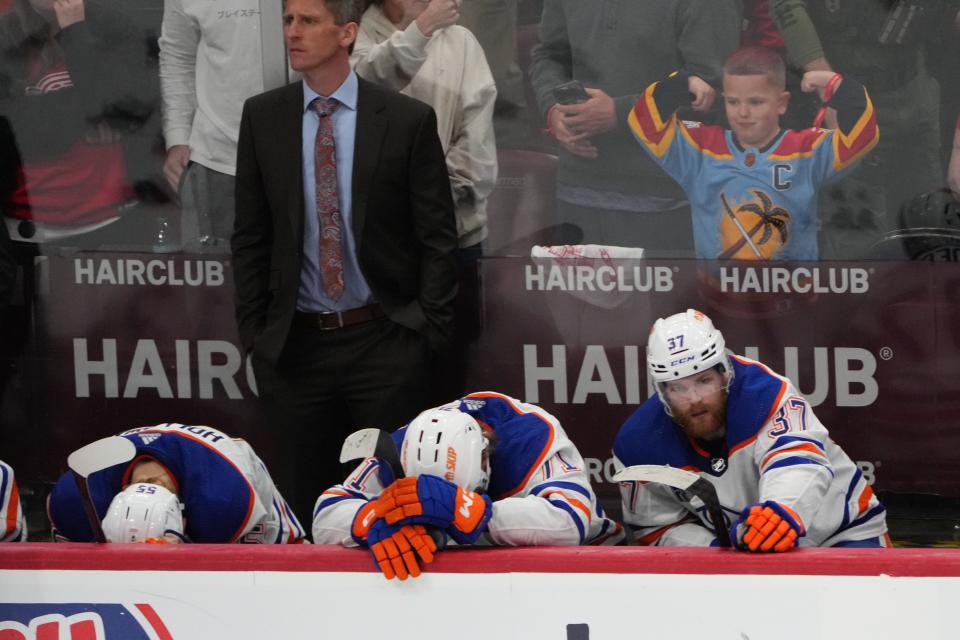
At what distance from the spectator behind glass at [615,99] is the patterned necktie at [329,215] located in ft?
2.74

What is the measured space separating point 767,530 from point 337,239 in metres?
2.01

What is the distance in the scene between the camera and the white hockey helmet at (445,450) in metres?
3.82

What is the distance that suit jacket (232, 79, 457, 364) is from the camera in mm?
4898

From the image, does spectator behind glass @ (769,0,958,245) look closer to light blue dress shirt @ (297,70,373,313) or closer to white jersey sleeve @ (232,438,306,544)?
light blue dress shirt @ (297,70,373,313)

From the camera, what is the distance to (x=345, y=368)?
195 inches

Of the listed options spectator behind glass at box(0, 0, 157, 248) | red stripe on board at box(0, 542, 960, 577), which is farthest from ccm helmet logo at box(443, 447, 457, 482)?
spectator behind glass at box(0, 0, 157, 248)

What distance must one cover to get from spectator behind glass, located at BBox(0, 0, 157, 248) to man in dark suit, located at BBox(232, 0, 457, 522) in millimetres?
780

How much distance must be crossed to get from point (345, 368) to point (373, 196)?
0.58m

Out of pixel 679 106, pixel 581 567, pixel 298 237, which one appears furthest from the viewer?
pixel 679 106

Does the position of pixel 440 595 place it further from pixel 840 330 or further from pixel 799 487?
pixel 840 330

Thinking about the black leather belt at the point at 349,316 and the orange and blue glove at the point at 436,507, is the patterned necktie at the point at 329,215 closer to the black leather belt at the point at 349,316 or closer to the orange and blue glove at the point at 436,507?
the black leather belt at the point at 349,316

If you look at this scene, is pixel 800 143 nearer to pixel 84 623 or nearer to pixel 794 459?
pixel 794 459

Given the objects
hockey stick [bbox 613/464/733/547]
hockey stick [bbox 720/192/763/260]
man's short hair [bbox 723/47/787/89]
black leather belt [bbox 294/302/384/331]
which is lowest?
hockey stick [bbox 613/464/733/547]

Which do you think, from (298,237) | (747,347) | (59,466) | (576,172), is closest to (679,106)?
(576,172)
